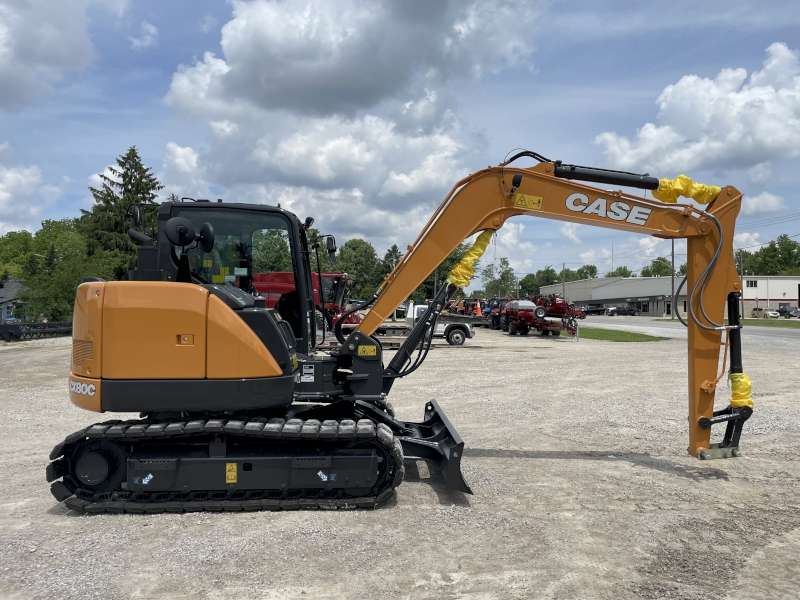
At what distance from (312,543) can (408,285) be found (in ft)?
9.82

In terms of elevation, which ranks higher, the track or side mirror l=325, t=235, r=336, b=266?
side mirror l=325, t=235, r=336, b=266

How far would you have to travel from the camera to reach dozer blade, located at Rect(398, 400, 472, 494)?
19.4 feet

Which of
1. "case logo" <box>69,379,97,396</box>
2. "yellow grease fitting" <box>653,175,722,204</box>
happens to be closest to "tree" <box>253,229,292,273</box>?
"case logo" <box>69,379,97,396</box>

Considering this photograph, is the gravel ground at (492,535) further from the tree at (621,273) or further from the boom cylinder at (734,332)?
the tree at (621,273)

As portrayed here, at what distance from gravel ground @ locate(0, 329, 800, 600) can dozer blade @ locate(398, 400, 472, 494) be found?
0.29 metres

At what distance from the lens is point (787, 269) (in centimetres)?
11712

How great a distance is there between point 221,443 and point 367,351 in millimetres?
1779

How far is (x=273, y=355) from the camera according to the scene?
18.6 ft

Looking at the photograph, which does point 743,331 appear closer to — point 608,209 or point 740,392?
point 740,392

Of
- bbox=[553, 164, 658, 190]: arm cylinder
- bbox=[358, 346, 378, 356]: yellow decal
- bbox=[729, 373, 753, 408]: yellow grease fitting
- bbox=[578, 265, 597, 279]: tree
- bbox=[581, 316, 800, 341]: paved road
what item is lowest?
bbox=[581, 316, 800, 341]: paved road

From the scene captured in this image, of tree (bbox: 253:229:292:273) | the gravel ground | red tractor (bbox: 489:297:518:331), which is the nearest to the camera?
the gravel ground

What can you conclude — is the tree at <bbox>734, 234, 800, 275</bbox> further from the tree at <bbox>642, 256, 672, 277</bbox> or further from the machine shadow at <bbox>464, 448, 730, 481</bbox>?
the machine shadow at <bbox>464, 448, 730, 481</bbox>

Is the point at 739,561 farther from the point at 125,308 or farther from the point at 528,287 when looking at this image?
the point at 528,287

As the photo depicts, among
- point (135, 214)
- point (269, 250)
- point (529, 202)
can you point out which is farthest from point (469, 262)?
point (135, 214)
